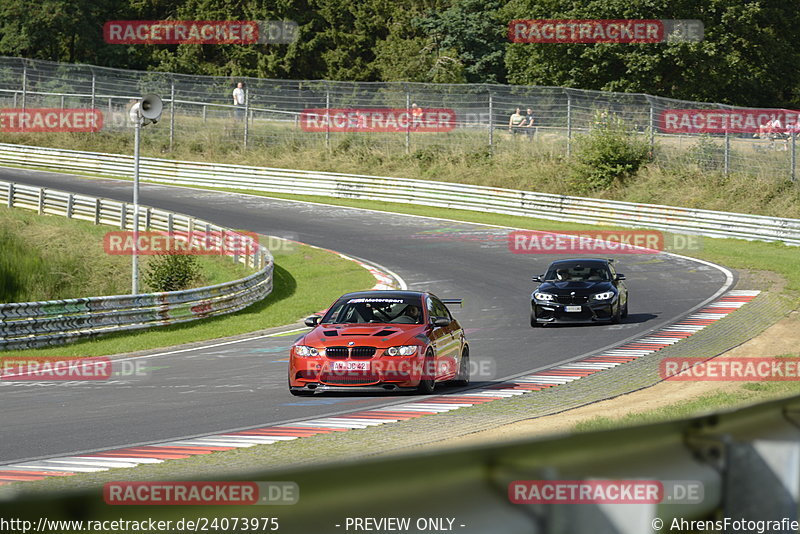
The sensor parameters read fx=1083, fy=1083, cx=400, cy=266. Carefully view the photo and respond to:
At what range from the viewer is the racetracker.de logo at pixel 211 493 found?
7.61 ft

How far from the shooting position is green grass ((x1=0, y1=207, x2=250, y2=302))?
29062mm

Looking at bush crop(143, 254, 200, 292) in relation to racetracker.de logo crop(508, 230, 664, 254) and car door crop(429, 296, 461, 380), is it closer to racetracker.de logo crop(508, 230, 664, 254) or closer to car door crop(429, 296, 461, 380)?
racetracker.de logo crop(508, 230, 664, 254)

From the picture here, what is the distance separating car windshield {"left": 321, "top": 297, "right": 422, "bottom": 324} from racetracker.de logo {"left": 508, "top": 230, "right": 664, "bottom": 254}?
18.1 meters

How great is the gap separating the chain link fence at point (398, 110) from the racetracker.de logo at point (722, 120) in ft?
0.28

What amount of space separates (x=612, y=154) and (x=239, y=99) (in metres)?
17.8

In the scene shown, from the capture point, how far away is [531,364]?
17.0 m

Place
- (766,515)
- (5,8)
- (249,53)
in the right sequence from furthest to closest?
(249,53) → (5,8) → (766,515)

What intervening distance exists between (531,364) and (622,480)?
14.1 m

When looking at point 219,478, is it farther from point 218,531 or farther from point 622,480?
point 622,480

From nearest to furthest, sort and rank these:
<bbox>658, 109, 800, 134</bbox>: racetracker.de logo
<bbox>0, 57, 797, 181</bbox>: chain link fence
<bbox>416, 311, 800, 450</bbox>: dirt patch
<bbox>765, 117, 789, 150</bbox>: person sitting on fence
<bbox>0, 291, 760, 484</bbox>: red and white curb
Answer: <bbox>0, 291, 760, 484</bbox>: red and white curb
<bbox>416, 311, 800, 450</bbox>: dirt patch
<bbox>658, 109, 800, 134</bbox>: racetracker.de logo
<bbox>765, 117, 789, 150</bbox>: person sitting on fence
<bbox>0, 57, 797, 181</bbox>: chain link fence

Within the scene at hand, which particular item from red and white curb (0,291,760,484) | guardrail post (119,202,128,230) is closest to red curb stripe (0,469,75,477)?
red and white curb (0,291,760,484)

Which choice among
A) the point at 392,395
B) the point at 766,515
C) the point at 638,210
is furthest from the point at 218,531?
the point at 638,210

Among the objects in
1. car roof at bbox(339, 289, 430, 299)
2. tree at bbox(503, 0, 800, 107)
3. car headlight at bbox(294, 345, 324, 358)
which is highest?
tree at bbox(503, 0, 800, 107)

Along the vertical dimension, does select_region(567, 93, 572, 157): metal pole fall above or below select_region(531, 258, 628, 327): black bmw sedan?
above
